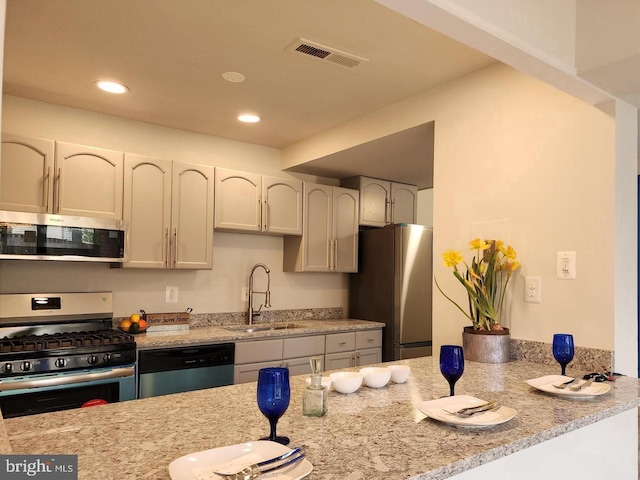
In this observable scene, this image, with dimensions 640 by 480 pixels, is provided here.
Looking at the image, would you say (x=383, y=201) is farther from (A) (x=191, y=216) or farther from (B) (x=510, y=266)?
(B) (x=510, y=266)

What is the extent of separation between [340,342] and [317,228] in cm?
97

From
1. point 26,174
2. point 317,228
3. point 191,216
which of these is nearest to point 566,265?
Result: point 317,228

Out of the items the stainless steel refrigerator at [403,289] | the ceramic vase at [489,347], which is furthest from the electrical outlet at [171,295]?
the ceramic vase at [489,347]

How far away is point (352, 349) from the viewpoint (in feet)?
12.6

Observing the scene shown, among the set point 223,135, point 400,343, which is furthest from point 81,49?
point 400,343

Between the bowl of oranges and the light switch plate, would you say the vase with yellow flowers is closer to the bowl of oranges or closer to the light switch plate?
the light switch plate

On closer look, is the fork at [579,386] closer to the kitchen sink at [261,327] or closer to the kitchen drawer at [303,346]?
the kitchen drawer at [303,346]

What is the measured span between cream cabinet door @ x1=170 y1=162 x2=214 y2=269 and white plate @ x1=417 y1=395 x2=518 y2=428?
92.3 inches

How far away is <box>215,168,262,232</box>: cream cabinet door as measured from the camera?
359cm

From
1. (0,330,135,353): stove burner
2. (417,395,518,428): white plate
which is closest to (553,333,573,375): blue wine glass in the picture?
(417,395,518,428): white plate

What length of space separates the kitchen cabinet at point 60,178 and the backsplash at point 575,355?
2504mm

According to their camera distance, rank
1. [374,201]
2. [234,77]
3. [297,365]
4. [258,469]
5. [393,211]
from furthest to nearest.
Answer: [393,211] → [374,201] → [297,365] → [234,77] → [258,469]

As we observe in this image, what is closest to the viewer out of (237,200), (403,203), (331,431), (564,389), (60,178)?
(331,431)

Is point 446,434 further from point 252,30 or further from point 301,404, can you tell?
point 252,30
